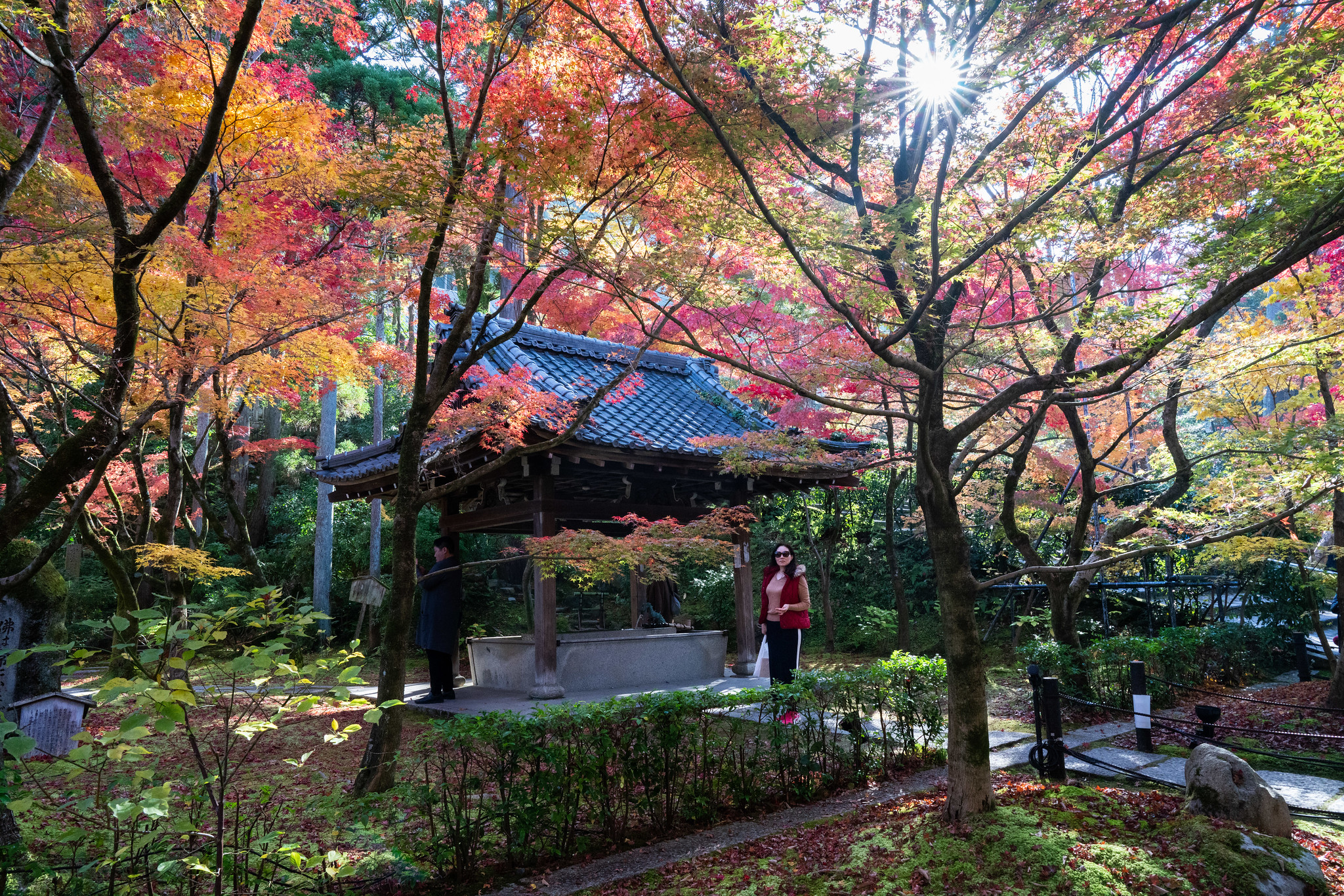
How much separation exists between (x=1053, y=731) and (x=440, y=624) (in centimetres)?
611

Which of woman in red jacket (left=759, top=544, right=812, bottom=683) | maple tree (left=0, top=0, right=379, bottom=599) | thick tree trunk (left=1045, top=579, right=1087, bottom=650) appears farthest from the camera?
thick tree trunk (left=1045, top=579, right=1087, bottom=650)

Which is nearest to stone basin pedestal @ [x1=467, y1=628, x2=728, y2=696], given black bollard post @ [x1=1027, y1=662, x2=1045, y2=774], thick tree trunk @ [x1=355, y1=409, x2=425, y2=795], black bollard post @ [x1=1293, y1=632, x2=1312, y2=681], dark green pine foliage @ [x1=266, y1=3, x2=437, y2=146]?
thick tree trunk @ [x1=355, y1=409, x2=425, y2=795]

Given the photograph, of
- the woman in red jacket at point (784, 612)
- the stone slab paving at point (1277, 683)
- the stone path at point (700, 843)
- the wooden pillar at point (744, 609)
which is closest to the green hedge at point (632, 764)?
the stone path at point (700, 843)

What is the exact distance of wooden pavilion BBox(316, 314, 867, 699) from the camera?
26.7ft

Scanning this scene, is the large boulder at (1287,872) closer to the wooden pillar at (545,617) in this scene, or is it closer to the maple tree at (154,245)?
the maple tree at (154,245)

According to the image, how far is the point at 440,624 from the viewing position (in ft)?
27.3

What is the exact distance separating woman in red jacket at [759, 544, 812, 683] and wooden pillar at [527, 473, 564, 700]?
105 inches

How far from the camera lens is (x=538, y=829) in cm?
385

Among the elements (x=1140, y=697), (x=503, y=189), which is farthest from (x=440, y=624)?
(x=1140, y=697)

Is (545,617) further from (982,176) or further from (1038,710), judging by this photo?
(982,176)

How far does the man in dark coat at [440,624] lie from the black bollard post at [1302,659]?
9.52m

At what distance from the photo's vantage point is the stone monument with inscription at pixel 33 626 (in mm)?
6652

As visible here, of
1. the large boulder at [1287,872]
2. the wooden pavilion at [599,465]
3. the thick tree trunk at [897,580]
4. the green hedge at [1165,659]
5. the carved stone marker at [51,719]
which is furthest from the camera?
the thick tree trunk at [897,580]

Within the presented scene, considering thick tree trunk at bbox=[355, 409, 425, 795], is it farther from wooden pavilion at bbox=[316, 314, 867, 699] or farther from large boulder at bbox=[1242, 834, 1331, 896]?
large boulder at bbox=[1242, 834, 1331, 896]
